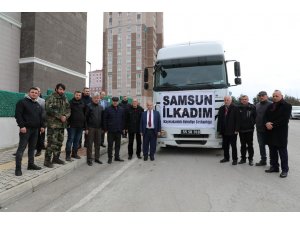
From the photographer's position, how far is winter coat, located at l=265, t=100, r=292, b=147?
534 centimetres

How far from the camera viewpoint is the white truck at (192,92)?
7.21 metres

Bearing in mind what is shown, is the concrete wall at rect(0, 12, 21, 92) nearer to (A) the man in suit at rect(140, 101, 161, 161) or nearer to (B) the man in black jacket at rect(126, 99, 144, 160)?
(B) the man in black jacket at rect(126, 99, 144, 160)

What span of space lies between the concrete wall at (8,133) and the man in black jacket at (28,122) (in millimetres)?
3654

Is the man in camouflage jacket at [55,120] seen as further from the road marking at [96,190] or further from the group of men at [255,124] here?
the group of men at [255,124]

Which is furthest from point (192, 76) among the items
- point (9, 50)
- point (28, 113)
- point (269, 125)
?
point (9, 50)

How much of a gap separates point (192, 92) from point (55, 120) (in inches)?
159

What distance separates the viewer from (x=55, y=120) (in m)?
5.63

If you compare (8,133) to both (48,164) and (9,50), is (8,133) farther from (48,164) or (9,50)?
(9,50)

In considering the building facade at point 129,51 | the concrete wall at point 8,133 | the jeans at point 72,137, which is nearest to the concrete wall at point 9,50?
the concrete wall at point 8,133

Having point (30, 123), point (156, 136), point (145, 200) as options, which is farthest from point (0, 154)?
point (145, 200)

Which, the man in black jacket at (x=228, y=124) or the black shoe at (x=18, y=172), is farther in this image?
the man in black jacket at (x=228, y=124)

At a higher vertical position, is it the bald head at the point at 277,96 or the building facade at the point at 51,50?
the building facade at the point at 51,50

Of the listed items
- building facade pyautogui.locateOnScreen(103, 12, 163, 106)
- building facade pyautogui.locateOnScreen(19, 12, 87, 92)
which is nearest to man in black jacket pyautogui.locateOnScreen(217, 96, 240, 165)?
building facade pyautogui.locateOnScreen(19, 12, 87, 92)

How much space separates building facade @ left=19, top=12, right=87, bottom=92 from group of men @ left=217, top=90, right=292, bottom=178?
710 inches
